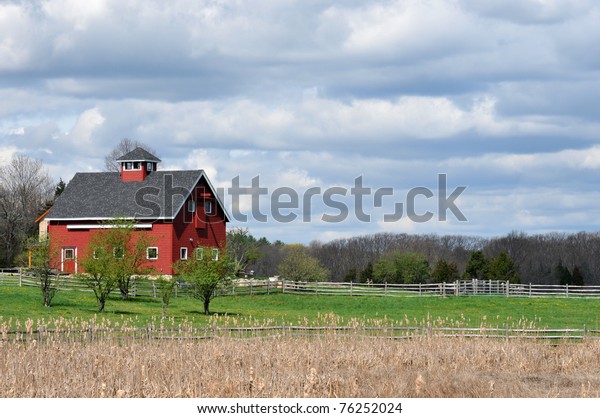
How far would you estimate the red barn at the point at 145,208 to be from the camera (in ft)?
193

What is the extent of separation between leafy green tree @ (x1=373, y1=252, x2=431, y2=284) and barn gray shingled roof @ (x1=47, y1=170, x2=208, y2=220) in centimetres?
1948

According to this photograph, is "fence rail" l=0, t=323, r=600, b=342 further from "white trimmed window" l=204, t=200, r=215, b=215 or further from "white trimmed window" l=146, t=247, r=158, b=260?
"white trimmed window" l=204, t=200, r=215, b=215

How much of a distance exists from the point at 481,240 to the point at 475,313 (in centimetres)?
7225

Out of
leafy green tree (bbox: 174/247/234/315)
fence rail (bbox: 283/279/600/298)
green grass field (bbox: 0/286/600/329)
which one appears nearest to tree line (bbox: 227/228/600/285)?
fence rail (bbox: 283/279/600/298)

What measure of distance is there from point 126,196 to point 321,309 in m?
21.2

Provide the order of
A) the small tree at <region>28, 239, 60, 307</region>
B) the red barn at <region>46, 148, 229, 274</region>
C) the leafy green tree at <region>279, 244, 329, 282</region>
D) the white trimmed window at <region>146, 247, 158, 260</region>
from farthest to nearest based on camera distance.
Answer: the leafy green tree at <region>279, 244, 329, 282</region>, the red barn at <region>46, 148, 229, 274</region>, the white trimmed window at <region>146, 247, 158, 260</region>, the small tree at <region>28, 239, 60, 307</region>

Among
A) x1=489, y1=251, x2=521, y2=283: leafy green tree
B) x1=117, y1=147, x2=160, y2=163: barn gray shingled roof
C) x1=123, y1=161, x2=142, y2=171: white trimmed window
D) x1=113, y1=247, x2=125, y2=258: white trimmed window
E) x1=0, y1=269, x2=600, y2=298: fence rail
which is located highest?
x1=117, y1=147, x2=160, y2=163: barn gray shingled roof

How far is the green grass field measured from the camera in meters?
35.7

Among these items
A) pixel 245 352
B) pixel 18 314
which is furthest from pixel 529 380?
pixel 18 314

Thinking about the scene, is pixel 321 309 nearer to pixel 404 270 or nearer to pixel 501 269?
pixel 501 269

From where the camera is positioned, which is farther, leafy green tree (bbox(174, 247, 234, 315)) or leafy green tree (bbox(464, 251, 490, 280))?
leafy green tree (bbox(464, 251, 490, 280))

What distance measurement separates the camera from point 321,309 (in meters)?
44.9

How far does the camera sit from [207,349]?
20969mm

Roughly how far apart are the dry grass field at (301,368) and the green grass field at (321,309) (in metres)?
11.0
